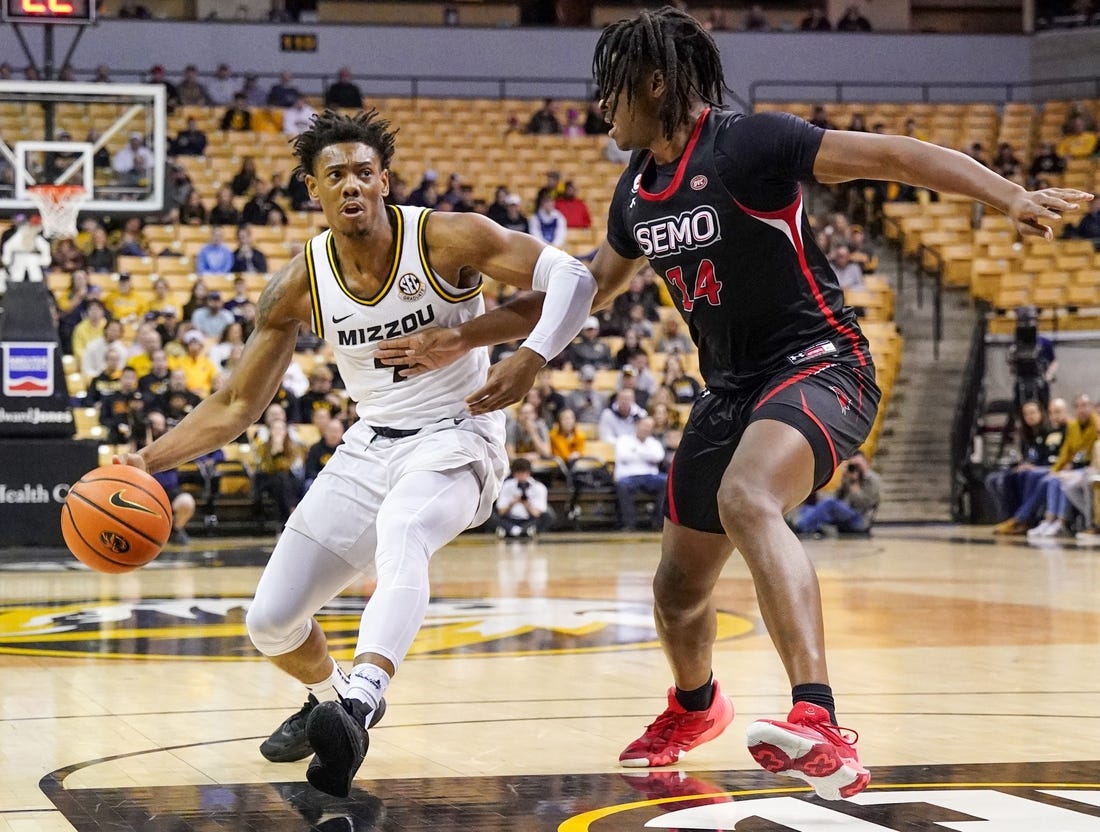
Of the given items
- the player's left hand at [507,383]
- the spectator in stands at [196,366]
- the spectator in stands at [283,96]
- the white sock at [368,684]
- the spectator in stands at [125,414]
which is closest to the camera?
the white sock at [368,684]

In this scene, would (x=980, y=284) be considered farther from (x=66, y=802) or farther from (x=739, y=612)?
(x=66, y=802)

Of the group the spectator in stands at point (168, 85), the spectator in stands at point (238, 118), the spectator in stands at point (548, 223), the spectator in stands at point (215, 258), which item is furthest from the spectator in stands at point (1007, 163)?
the spectator in stands at point (168, 85)

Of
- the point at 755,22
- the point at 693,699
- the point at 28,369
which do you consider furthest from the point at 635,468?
the point at 693,699

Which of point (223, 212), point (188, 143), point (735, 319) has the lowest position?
point (735, 319)

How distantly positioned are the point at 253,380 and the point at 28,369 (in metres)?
9.19

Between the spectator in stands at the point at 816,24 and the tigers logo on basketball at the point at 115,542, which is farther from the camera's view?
the spectator in stands at the point at 816,24

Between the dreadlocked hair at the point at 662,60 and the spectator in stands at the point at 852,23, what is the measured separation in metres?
22.9

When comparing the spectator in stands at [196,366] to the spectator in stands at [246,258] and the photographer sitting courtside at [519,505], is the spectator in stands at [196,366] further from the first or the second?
the photographer sitting courtside at [519,505]

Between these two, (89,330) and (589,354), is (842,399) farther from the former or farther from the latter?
(589,354)

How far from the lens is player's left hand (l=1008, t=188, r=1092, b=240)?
13.4 ft

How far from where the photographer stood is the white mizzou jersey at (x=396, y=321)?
5.30 m

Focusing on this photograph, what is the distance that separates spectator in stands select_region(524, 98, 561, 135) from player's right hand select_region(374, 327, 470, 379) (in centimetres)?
1952

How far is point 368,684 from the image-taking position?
4.58m

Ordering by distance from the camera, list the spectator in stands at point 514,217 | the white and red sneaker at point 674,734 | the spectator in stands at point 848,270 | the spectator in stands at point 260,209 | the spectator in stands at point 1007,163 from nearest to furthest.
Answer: the white and red sneaker at point 674,734 → the spectator in stands at point 260,209 → the spectator in stands at point 514,217 → the spectator in stands at point 848,270 → the spectator in stands at point 1007,163
